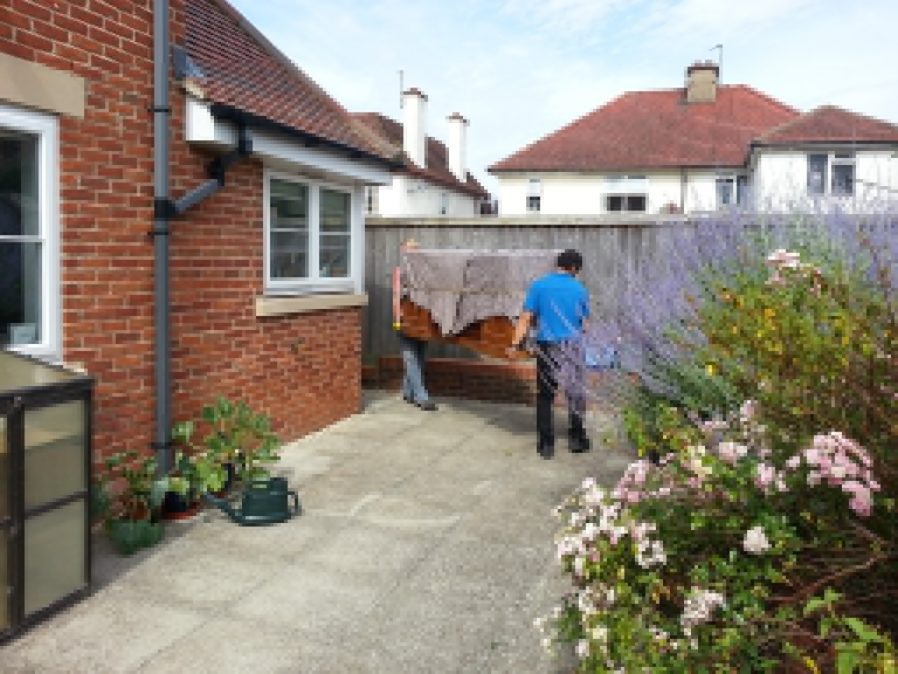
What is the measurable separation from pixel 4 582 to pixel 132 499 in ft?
4.66

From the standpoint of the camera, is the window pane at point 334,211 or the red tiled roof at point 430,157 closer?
the window pane at point 334,211

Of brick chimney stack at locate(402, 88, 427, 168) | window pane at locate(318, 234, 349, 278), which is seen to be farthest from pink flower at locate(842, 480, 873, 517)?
brick chimney stack at locate(402, 88, 427, 168)

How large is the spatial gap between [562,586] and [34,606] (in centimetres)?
263

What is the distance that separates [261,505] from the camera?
5.07 metres

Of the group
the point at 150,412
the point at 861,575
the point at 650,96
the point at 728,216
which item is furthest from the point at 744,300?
the point at 650,96

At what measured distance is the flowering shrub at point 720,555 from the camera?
230cm

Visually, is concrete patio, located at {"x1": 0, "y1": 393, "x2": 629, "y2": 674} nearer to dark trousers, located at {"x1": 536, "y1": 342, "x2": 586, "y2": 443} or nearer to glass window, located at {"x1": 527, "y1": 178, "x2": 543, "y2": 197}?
dark trousers, located at {"x1": 536, "y1": 342, "x2": 586, "y2": 443}

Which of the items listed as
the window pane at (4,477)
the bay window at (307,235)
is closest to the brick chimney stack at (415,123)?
the bay window at (307,235)

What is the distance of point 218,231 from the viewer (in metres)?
6.01

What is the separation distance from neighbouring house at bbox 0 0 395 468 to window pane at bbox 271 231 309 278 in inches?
0.8

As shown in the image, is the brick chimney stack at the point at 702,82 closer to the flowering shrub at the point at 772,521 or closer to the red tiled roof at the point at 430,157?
the red tiled roof at the point at 430,157

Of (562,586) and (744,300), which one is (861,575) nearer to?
(744,300)

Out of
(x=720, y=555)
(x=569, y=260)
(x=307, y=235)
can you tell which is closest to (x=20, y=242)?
(x=307, y=235)

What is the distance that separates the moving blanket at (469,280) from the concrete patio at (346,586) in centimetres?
196
